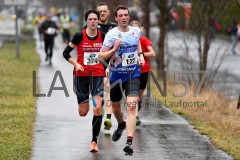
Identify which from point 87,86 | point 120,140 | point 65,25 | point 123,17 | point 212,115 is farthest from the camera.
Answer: point 65,25

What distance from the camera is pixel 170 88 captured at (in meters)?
20.8

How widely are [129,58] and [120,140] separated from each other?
67.2 inches

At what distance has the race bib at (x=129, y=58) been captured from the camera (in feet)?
35.0

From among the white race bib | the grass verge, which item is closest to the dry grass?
the grass verge

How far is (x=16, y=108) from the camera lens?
15570 millimetres

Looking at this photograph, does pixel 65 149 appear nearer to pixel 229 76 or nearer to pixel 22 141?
pixel 22 141

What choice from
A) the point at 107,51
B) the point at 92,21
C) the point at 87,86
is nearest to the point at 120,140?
the point at 87,86

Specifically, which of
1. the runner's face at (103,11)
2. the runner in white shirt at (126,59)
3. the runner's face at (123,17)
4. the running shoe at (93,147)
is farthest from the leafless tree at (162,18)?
the running shoe at (93,147)

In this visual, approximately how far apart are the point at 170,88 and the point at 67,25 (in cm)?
2138

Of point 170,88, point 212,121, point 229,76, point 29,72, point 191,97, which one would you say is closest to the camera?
point 212,121

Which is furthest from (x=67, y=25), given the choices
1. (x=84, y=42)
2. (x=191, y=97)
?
(x=84, y=42)

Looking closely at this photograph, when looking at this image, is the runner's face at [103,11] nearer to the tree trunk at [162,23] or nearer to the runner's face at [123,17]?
the runner's face at [123,17]

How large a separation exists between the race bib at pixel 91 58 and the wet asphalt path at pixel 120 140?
1.22 m

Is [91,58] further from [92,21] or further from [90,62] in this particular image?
[92,21]
